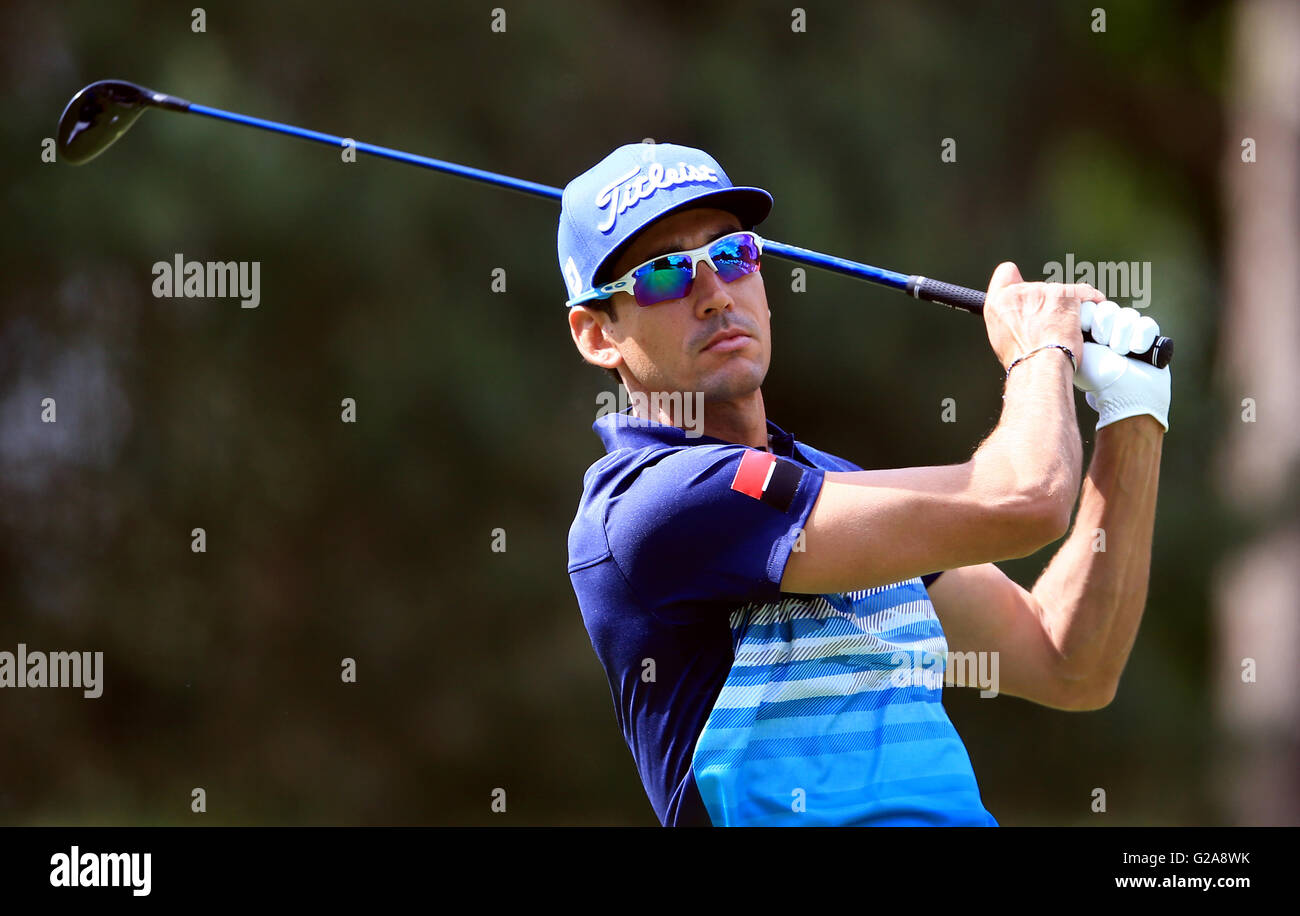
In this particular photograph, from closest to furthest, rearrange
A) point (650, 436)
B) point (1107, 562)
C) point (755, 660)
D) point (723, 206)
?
point (755, 660) < point (650, 436) < point (723, 206) < point (1107, 562)

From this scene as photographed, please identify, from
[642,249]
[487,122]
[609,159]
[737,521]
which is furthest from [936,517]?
[487,122]

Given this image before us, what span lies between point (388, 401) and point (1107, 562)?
5012 mm

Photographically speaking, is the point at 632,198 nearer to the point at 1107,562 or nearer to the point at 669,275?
the point at 669,275

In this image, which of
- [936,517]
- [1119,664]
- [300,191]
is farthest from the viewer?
[300,191]

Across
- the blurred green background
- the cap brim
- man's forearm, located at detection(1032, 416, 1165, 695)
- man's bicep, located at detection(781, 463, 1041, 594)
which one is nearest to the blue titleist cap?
the cap brim

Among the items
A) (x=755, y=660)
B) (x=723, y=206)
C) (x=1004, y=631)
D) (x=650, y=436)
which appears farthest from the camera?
(x=1004, y=631)

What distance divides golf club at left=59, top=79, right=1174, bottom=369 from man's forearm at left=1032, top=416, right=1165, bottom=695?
0.16 meters

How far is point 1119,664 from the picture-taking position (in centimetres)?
289

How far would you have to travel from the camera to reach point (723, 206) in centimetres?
266

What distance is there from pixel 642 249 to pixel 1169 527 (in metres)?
5.95

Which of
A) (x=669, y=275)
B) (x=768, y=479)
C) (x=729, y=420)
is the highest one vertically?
(x=669, y=275)

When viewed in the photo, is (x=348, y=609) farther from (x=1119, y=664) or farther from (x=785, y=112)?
(x=1119, y=664)

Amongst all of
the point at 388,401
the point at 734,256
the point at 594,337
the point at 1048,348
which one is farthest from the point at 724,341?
the point at 388,401

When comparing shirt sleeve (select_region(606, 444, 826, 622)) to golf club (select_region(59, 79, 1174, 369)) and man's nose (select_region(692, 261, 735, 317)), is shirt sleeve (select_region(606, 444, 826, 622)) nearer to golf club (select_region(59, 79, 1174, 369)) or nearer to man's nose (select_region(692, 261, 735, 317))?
man's nose (select_region(692, 261, 735, 317))
